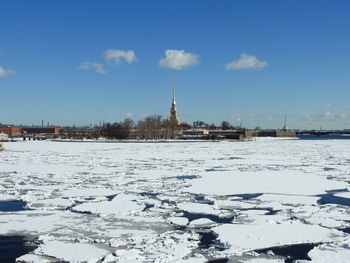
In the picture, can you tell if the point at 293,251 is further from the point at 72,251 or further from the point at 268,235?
the point at 72,251

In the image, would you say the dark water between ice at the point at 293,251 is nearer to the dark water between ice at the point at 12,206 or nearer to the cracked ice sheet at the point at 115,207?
the cracked ice sheet at the point at 115,207

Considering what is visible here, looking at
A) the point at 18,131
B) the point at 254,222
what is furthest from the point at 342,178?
the point at 18,131

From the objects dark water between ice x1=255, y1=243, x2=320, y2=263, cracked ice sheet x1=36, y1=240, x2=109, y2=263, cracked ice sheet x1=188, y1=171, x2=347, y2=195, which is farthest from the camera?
cracked ice sheet x1=188, y1=171, x2=347, y2=195

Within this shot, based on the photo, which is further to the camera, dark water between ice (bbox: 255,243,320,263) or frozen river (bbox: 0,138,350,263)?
frozen river (bbox: 0,138,350,263)

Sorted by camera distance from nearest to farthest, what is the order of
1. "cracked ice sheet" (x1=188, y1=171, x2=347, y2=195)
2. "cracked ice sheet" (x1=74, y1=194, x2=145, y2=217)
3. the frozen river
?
1. the frozen river
2. "cracked ice sheet" (x1=74, y1=194, x2=145, y2=217)
3. "cracked ice sheet" (x1=188, y1=171, x2=347, y2=195)

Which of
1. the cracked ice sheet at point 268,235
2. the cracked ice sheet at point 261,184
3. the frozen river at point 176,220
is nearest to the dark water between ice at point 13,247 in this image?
the frozen river at point 176,220

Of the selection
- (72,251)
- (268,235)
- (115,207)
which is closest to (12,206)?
(115,207)

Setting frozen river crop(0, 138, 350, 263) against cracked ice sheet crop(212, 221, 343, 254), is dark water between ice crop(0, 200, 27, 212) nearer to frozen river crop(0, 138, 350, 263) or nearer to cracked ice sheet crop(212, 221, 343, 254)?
frozen river crop(0, 138, 350, 263)

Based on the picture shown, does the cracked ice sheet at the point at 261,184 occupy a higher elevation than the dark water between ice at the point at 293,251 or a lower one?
higher

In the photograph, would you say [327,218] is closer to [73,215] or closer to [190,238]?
[190,238]

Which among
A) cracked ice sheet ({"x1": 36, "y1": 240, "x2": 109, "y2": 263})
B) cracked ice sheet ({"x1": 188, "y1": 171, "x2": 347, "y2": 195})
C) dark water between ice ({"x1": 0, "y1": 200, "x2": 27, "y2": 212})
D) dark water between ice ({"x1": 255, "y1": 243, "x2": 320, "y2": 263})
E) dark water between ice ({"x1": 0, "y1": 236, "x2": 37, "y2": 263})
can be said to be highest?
cracked ice sheet ({"x1": 188, "y1": 171, "x2": 347, "y2": 195})

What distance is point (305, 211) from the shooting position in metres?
9.36

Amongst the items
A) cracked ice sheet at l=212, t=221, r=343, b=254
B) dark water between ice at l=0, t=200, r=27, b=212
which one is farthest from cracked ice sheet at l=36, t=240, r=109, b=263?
dark water between ice at l=0, t=200, r=27, b=212

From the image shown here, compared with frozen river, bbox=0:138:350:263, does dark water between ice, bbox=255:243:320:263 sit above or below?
below
